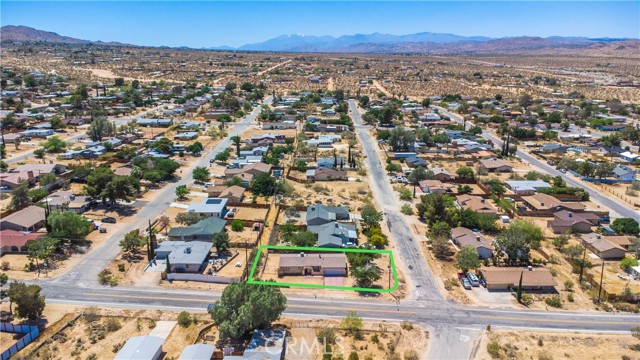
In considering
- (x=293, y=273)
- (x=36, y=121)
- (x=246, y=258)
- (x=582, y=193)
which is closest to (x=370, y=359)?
(x=293, y=273)

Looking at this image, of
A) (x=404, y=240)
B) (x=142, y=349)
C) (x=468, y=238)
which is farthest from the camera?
(x=404, y=240)

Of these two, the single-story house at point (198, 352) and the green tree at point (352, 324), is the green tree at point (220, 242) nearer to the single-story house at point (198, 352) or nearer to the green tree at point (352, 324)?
the single-story house at point (198, 352)

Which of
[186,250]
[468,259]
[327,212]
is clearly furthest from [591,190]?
[186,250]

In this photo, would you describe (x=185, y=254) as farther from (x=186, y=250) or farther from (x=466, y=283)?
(x=466, y=283)

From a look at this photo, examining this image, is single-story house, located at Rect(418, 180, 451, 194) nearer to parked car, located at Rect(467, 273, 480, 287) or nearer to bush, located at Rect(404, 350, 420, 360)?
parked car, located at Rect(467, 273, 480, 287)

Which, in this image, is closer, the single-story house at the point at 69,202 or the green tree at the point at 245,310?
the green tree at the point at 245,310

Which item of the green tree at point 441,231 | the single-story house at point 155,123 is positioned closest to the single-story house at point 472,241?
the green tree at point 441,231

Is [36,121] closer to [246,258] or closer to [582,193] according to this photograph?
[246,258]
